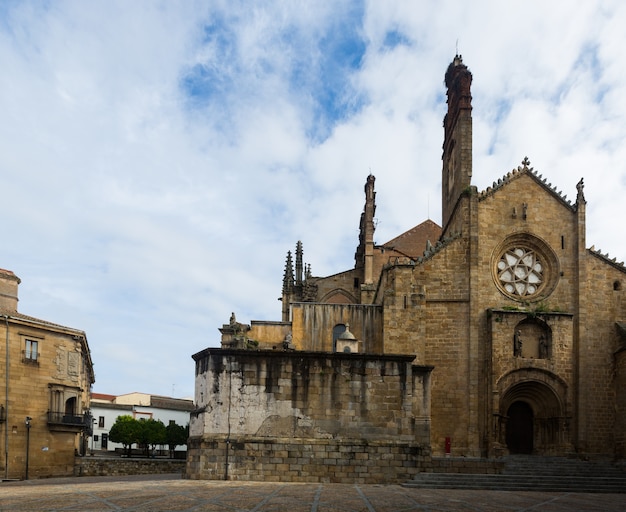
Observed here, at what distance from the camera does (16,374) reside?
30406 mm

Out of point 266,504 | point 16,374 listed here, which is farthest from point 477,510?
point 16,374

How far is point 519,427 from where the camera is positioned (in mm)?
28672

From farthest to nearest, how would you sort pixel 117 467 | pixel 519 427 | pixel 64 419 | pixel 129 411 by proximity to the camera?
pixel 129 411, pixel 117 467, pixel 64 419, pixel 519 427

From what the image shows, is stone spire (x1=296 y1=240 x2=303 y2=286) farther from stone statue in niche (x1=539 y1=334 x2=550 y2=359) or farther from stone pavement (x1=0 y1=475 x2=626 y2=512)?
stone pavement (x1=0 y1=475 x2=626 y2=512)

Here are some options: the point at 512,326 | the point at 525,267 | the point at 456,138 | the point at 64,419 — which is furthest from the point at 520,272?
the point at 64,419

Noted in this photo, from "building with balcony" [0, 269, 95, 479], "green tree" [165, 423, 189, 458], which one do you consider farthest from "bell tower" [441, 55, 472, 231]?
"green tree" [165, 423, 189, 458]

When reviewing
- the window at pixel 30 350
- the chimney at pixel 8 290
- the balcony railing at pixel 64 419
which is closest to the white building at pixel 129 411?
the balcony railing at pixel 64 419

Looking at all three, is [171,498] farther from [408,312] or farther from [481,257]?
[481,257]

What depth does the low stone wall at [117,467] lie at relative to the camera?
32531 millimetres

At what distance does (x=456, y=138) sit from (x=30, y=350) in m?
23.1

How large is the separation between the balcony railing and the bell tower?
21.1m

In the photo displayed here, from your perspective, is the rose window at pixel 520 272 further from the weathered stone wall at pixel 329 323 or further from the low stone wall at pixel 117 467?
the low stone wall at pixel 117 467

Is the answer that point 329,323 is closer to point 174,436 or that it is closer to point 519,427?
point 519,427

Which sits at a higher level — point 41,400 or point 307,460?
point 41,400
